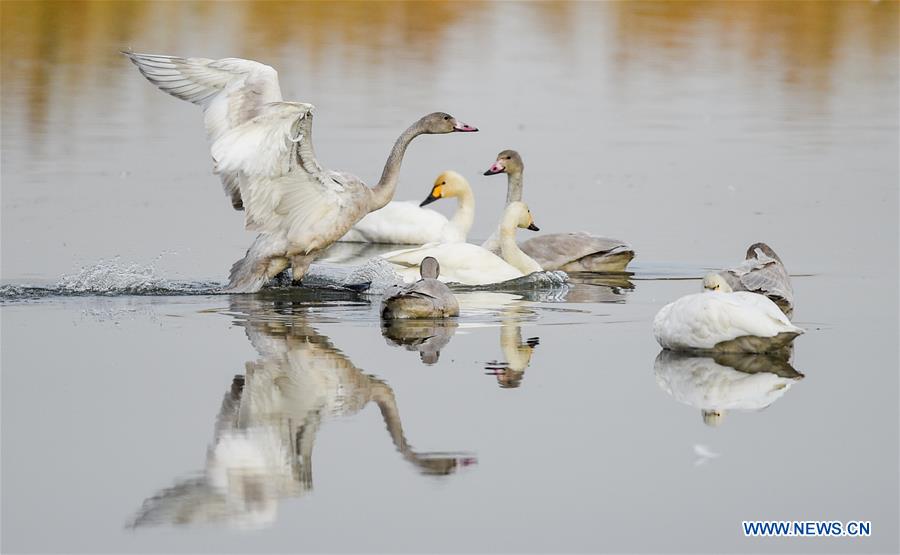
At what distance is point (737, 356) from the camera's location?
8.44 metres

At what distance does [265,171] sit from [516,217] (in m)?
2.07

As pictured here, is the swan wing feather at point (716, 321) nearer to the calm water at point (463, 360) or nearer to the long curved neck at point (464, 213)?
the calm water at point (463, 360)

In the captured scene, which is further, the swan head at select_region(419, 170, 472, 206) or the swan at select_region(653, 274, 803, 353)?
the swan head at select_region(419, 170, 472, 206)

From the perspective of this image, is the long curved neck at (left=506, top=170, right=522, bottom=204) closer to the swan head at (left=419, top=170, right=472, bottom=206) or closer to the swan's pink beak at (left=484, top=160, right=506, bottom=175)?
the swan's pink beak at (left=484, top=160, right=506, bottom=175)

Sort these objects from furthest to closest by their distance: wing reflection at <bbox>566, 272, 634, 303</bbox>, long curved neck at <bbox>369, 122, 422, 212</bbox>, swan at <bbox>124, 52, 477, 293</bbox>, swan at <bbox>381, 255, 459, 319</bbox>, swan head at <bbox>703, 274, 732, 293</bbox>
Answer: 1. long curved neck at <bbox>369, 122, 422, 212</bbox>
2. wing reflection at <bbox>566, 272, 634, 303</bbox>
3. swan at <bbox>124, 52, 477, 293</bbox>
4. swan at <bbox>381, 255, 459, 319</bbox>
5. swan head at <bbox>703, 274, 732, 293</bbox>

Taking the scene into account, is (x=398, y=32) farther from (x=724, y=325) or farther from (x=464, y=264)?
(x=724, y=325)

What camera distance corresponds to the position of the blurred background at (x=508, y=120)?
14.0 meters

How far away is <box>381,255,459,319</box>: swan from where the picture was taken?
9.68 m

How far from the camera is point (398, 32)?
33531 mm

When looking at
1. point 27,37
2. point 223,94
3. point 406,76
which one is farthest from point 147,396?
point 27,37

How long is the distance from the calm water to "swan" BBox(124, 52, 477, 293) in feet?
1.47

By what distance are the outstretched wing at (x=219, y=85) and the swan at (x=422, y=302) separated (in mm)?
1753

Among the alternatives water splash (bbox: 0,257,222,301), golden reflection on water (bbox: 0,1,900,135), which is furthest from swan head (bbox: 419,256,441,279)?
golden reflection on water (bbox: 0,1,900,135)

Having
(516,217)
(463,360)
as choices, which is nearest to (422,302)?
(463,360)
